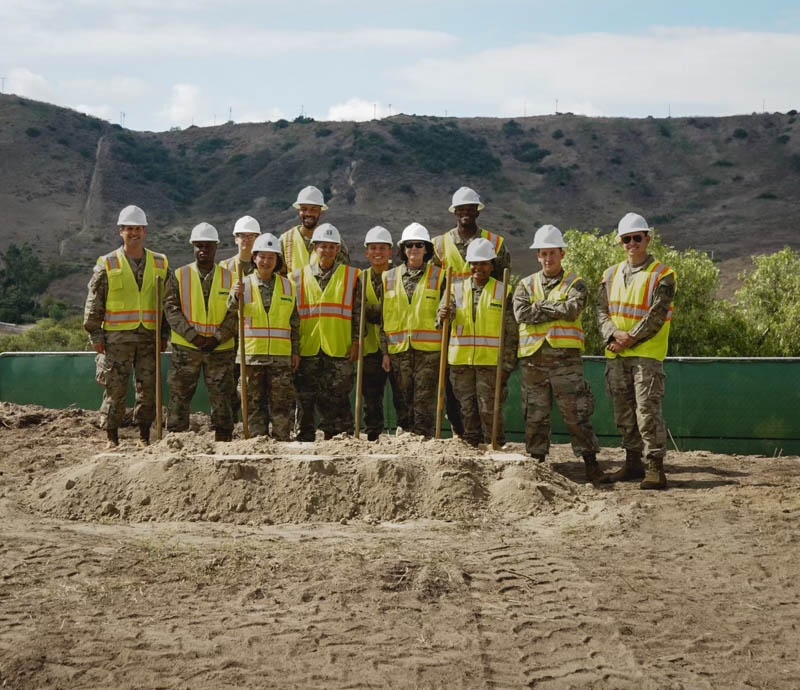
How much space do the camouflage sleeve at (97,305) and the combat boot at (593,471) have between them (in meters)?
5.22

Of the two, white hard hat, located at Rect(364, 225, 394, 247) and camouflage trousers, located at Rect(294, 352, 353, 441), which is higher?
white hard hat, located at Rect(364, 225, 394, 247)

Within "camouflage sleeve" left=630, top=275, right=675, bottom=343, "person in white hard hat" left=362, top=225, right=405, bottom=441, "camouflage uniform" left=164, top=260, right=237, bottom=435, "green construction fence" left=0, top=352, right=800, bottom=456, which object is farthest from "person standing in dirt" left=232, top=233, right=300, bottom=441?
"camouflage sleeve" left=630, top=275, right=675, bottom=343

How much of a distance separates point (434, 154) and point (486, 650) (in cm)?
7215

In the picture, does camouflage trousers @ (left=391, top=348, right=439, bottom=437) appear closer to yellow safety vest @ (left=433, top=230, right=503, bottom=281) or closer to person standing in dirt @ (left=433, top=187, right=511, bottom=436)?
person standing in dirt @ (left=433, top=187, right=511, bottom=436)

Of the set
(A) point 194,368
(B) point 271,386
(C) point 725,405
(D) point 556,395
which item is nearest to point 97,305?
(A) point 194,368

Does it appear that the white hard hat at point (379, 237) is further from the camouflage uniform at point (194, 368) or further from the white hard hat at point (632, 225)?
the white hard hat at point (632, 225)

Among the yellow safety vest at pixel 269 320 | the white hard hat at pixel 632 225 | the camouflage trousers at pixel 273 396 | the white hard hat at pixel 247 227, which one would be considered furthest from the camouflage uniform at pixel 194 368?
the white hard hat at pixel 632 225

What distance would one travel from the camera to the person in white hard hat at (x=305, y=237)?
36.8 feet

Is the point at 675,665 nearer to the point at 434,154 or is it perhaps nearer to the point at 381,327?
the point at 381,327

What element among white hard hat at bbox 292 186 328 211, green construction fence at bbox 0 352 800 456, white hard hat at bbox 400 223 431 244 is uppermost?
white hard hat at bbox 292 186 328 211

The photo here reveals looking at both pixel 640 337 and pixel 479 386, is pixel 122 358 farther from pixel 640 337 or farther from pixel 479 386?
pixel 640 337

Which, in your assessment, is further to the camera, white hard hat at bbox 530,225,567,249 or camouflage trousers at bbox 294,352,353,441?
camouflage trousers at bbox 294,352,353,441

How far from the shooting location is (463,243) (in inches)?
428

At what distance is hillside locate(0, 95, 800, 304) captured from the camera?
64125mm
